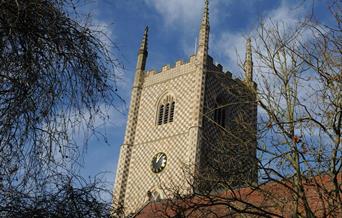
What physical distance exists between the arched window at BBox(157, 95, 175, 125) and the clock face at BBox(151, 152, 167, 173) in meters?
2.29

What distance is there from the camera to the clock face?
82.8ft

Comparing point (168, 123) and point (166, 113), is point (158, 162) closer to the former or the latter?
point (168, 123)

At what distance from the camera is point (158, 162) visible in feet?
84.3

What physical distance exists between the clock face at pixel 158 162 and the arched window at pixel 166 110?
90.2 inches

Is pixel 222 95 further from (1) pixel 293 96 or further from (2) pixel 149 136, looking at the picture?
(1) pixel 293 96

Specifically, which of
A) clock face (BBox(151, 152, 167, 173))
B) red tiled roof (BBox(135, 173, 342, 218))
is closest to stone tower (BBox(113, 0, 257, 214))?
clock face (BBox(151, 152, 167, 173))

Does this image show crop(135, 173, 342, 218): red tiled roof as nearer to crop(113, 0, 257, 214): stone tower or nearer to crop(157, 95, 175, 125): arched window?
crop(113, 0, 257, 214): stone tower

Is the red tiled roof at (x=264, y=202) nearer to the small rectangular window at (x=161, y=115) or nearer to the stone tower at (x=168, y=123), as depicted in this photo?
the stone tower at (x=168, y=123)

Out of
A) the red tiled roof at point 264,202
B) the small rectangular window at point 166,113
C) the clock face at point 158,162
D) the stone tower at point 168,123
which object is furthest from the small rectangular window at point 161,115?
the red tiled roof at point 264,202

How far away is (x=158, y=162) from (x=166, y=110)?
3536 millimetres

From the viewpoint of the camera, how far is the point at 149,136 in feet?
89.7

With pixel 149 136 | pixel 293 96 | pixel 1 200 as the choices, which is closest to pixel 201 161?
pixel 149 136

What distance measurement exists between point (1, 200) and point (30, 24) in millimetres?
1193

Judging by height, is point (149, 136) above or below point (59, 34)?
above
